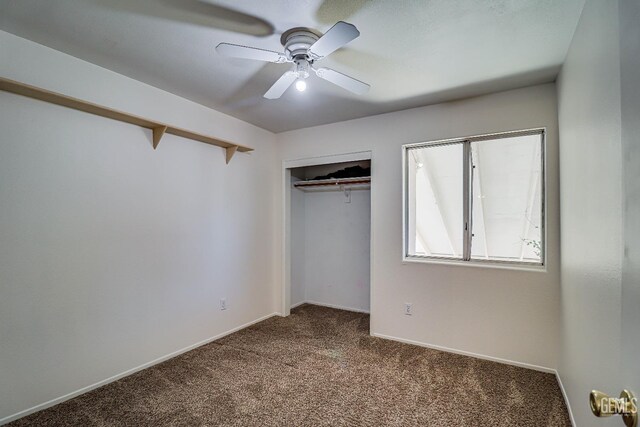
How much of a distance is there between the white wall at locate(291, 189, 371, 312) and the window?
36.4 inches

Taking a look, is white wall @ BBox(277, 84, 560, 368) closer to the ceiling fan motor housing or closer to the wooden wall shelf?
the wooden wall shelf

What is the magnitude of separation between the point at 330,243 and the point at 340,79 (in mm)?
2798

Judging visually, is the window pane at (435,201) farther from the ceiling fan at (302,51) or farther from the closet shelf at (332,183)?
the ceiling fan at (302,51)

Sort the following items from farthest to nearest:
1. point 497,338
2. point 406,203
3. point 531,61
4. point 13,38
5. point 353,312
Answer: point 353,312
point 406,203
point 497,338
point 531,61
point 13,38

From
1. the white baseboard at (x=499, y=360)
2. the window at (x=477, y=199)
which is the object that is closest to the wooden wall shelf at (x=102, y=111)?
the window at (x=477, y=199)

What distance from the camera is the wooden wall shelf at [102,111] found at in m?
1.84

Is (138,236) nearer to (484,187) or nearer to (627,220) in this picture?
(627,220)

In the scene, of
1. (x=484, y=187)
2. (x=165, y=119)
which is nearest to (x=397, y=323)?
(x=484, y=187)

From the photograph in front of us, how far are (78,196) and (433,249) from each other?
3.35 meters

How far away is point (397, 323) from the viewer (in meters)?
3.19

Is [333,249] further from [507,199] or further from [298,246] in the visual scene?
[507,199]

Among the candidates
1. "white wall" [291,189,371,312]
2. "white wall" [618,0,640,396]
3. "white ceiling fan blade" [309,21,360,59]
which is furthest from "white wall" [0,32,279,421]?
"white wall" [618,0,640,396]

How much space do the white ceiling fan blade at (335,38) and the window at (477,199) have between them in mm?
1822

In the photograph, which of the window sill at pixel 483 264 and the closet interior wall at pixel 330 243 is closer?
the window sill at pixel 483 264
